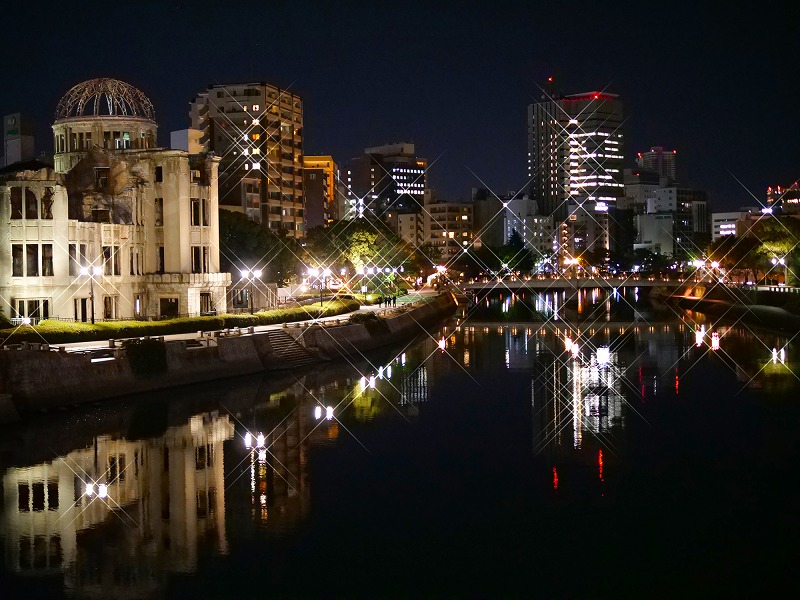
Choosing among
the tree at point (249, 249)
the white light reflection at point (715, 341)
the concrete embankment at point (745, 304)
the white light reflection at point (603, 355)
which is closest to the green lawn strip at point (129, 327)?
the tree at point (249, 249)

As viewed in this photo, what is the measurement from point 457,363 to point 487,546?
34904mm

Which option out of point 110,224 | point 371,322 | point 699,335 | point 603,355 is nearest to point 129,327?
point 110,224

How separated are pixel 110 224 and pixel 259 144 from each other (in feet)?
210

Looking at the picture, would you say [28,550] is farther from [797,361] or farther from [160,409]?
[797,361]

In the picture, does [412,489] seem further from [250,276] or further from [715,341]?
[715,341]

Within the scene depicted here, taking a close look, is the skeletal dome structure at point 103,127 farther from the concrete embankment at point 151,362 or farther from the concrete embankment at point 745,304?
the concrete embankment at point 745,304

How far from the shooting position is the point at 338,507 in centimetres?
2684

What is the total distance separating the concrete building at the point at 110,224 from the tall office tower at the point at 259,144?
46.2m

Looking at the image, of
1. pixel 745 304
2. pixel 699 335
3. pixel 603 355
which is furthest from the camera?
pixel 745 304

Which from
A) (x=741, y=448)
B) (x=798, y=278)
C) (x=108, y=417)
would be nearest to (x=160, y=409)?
(x=108, y=417)

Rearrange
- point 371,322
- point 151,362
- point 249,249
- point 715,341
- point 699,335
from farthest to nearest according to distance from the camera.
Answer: point 699,335, point 249,249, point 715,341, point 371,322, point 151,362

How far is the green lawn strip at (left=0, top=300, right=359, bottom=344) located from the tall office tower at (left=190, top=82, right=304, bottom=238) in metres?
51.9

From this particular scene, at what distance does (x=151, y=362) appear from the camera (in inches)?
1668

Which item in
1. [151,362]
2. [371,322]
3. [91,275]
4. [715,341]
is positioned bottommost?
[715,341]
